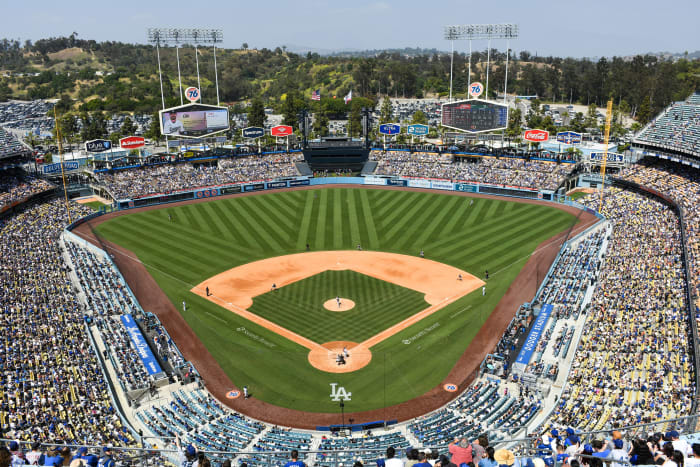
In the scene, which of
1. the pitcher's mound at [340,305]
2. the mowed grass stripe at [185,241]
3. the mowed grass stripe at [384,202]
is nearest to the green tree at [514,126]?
the mowed grass stripe at [384,202]

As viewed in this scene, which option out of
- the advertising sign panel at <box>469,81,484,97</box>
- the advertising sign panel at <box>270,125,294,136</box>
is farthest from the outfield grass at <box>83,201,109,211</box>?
the advertising sign panel at <box>469,81,484,97</box>

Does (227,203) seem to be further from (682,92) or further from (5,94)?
(5,94)

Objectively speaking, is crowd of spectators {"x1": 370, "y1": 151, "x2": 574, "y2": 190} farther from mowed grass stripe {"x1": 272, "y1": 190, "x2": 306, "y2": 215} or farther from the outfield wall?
mowed grass stripe {"x1": 272, "y1": 190, "x2": 306, "y2": 215}

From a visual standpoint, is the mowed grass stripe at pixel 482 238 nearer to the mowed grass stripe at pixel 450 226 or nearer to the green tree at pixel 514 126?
the mowed grass stripe at pixel 450 226

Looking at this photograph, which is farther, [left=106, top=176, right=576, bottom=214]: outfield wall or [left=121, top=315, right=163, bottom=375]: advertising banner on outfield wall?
[left=106, top=176, right=576, bottom=214]: outfield wall

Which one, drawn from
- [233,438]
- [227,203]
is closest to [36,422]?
[233,438]

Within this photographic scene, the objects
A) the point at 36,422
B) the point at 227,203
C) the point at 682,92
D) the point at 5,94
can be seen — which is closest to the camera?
the point at 36,422
